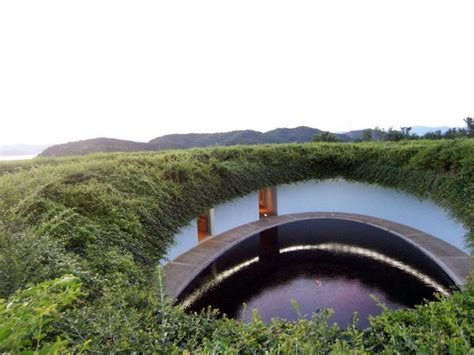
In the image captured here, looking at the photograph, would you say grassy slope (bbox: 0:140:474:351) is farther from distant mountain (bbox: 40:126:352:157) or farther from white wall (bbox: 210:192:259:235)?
distant mountain (bbox: 40:126:352:157)

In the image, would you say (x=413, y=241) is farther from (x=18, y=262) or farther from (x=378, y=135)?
(x=378, y=135)

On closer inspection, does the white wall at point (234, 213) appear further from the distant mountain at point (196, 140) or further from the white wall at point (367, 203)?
the distant mountain at point (196, 140)

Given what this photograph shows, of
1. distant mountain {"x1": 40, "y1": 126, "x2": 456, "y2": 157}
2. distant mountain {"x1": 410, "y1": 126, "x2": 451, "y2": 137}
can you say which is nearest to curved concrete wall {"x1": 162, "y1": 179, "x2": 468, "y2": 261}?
distant mountain {"x1": 40, "y1": 126, "x2": 456, "y2": 157}

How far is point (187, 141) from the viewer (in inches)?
975

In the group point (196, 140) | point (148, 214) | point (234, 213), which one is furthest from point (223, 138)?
point (148, 214)

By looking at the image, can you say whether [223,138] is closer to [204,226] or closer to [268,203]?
[268,203]

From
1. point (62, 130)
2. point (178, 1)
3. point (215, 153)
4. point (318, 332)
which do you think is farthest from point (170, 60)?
point (318, 332)

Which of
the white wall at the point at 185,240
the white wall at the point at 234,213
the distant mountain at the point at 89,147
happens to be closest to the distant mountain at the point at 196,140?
the distant mountain at the point at 89,147

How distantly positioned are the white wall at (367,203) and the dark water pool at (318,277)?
51.8 inches

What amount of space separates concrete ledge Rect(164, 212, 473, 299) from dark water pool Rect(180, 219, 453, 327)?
23 cm

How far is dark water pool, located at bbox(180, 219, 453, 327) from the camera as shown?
19.9 feet

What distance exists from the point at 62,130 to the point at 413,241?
46.5 ft

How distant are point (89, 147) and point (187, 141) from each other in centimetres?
Result: 1226

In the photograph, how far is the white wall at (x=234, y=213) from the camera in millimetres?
10500
